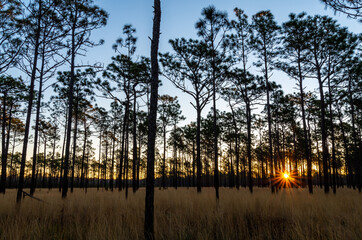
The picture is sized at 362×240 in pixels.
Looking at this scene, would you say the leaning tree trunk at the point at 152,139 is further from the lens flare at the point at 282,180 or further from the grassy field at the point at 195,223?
the lens flare at the point at 282,180

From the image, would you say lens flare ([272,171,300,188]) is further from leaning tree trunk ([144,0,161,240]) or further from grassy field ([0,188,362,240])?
leaning tree trunk ([144,0,161,240])

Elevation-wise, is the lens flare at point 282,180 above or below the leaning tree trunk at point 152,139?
below

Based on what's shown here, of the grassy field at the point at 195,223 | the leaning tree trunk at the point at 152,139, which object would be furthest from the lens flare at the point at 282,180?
the leaning tree trunk at the point at 152,139

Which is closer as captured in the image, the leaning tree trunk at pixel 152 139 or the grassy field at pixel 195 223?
the grassy field at pixel 195 223

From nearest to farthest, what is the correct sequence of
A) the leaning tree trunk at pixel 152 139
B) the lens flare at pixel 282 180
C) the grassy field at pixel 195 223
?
the grassy field at pixel 195 223 < the leaning tree trunk at pixel 152 139 < the lens flare at pixel 282 180

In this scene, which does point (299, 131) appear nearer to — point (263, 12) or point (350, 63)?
point (350, 63)

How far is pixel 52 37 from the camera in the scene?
8.95m

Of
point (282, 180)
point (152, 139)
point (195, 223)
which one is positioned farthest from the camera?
point (282, 180)

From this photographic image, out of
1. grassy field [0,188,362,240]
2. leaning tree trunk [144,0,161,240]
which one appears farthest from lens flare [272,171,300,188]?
leaning tree trunk [144,0,161,240]

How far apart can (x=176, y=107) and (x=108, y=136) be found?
12212 millimetres

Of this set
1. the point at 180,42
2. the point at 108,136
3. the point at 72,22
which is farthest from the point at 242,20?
the point at 108,136

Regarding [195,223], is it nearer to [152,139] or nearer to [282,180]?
[152,139]

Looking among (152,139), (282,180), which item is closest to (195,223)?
(152,139)

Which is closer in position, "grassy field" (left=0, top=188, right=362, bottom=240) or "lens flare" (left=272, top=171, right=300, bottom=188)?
"grassy field" (left=0, top=188, right=362, bottom=240)
